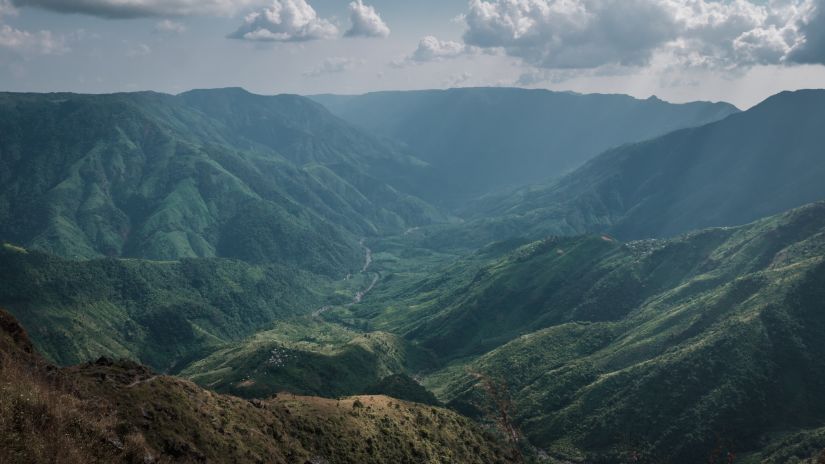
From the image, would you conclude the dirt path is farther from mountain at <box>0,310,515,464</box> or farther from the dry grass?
the dry grass

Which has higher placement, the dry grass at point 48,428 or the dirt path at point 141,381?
the dry grass at point 48,428

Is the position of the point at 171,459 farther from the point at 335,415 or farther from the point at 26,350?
the point at 335,415

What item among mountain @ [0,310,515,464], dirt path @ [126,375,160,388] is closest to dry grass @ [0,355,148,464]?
mountain @ [0,310,515,464]

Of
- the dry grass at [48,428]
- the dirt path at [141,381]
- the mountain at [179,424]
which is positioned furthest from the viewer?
the dirt path at [141,381]

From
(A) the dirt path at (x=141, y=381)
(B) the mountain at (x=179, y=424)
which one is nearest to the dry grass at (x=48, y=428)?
(B) the mountain at (x=179, y=424)

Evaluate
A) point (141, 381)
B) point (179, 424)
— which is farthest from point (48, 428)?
point (141, 381)

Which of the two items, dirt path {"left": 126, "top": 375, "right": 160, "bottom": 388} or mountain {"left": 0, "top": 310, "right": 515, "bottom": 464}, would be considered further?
dirt path {"left": 126, "top": 375, "right": 160, "bottom": 388}

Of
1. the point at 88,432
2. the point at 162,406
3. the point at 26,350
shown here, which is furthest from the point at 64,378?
the point at 88,432

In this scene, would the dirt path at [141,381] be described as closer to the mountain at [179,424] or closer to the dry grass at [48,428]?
the mountain at [179,424]
